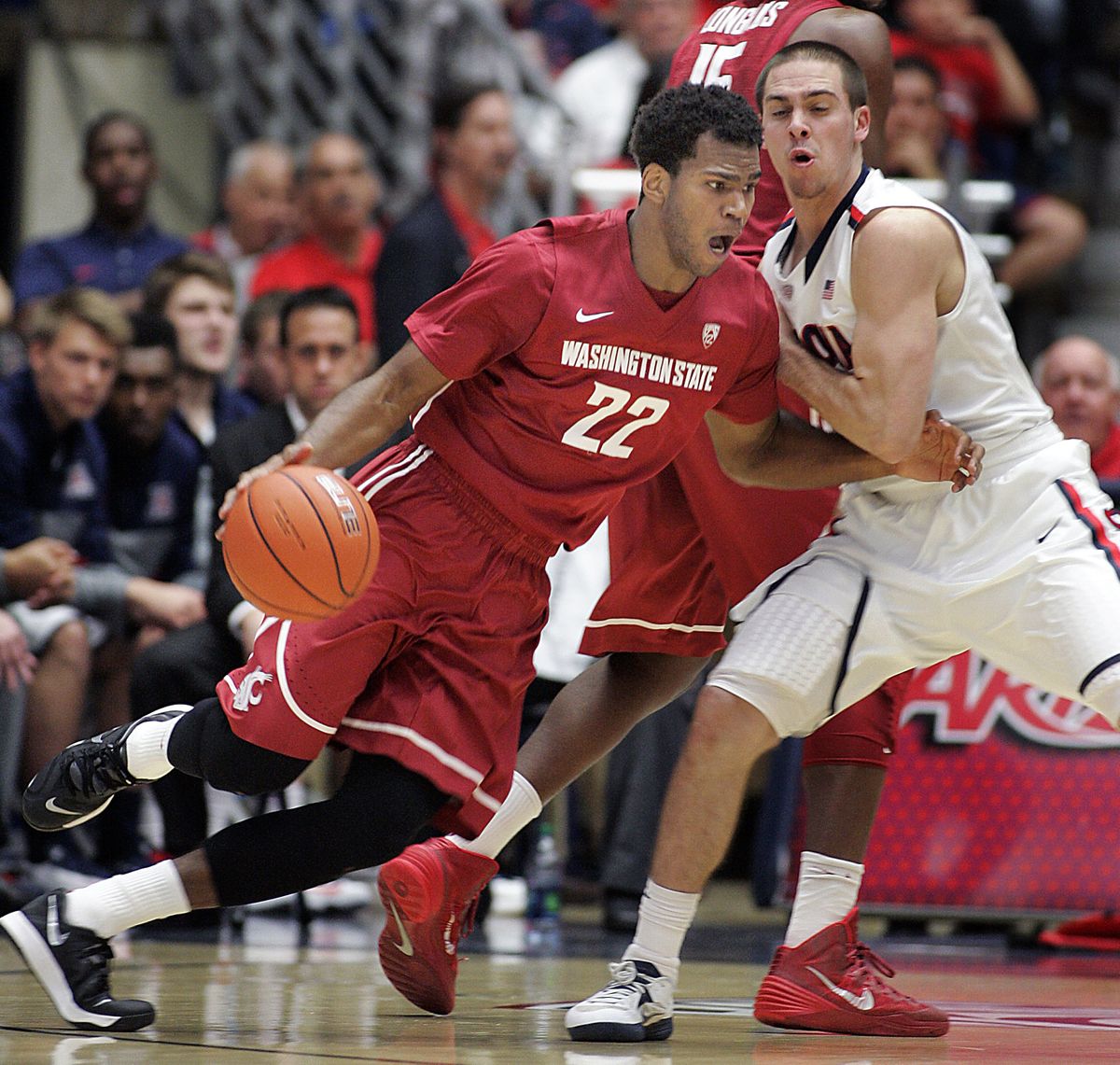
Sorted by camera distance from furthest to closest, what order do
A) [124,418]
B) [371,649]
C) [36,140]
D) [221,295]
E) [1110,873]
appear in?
[36,140] < [221,295] < [124,418] < [1110,873] < [371,649]

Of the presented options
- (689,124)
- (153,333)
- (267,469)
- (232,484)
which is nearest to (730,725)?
(267,469)

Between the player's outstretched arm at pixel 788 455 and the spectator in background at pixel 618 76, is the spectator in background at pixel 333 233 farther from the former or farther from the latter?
the player's outstretched arm at pixel 788 455

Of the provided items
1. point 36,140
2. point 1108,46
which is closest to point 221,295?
point 36,140

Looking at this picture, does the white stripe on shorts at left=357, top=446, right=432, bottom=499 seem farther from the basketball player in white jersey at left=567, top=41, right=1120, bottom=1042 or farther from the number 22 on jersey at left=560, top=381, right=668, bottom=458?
the basketball player in white jersey at left=567, top=41, right=1120, bottom=1042

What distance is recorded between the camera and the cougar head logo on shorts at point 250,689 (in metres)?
3.75

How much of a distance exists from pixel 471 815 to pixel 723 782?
1.73 ft

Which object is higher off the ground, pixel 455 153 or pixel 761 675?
pixel 455 153

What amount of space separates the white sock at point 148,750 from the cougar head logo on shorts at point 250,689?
18 cm

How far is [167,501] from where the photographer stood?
7.18 m

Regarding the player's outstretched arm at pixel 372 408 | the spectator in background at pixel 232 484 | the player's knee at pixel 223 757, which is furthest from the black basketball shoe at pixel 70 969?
the spectator in background at pixel 232 484

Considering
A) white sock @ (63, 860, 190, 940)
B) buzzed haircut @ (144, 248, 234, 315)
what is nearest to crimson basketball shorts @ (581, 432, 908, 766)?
white sock @ (63, 860, 190, 940)

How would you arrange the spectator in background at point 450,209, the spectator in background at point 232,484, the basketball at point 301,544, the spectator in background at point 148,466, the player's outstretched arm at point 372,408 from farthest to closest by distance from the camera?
the spectator in background at point 450,209, the spectator in background at point 148,466, the spectator in background at point 232,484, the player's outstretched arm at point 372,408, the basketball at point 301,544

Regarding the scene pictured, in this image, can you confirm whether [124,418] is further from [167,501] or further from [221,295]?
[221,295]

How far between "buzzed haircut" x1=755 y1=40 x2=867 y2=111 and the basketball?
1.33 metres
